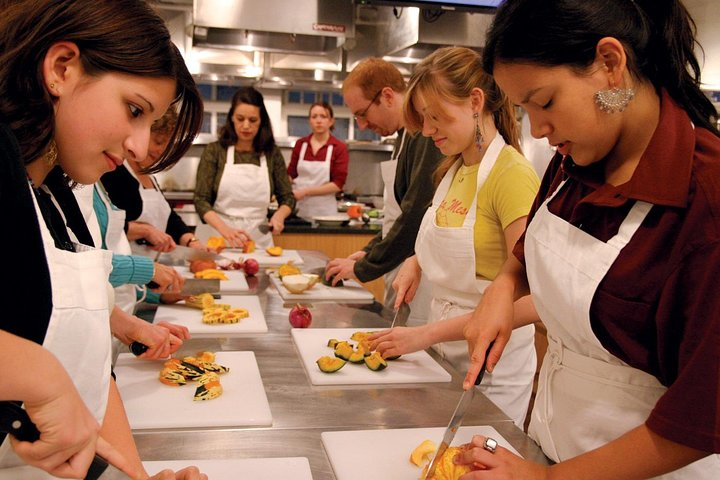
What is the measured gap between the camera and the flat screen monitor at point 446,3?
333 cm

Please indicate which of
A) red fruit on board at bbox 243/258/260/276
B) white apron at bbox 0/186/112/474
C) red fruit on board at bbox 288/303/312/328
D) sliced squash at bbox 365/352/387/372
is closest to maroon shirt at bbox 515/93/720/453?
sliced squash at bbox 365/352/387/372

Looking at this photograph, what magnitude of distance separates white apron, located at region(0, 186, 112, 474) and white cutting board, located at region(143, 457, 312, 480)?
0.19 meters

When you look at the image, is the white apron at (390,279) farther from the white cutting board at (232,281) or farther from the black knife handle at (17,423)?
the black knife handle at (17,423)

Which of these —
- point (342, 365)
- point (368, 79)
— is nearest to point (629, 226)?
point (342, 365)

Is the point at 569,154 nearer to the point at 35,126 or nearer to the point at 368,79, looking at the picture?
the point at 35,126

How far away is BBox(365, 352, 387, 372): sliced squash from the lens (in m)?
1.63

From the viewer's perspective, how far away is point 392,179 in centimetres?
309

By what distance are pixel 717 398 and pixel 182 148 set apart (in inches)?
42.7

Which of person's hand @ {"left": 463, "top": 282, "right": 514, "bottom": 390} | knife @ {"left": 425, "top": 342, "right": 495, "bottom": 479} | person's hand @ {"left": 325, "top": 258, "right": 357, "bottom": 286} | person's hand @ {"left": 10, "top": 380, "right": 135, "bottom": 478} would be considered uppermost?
person's hand @ {"left": 10, "top": 380, "right": 135, "bottom": 478}

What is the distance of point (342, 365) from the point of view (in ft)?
5.24

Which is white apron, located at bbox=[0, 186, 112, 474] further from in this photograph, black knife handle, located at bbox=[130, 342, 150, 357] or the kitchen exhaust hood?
the kitchen exhaust hood

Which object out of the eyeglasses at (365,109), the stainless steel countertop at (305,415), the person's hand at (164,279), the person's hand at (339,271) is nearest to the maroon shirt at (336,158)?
the eyeglasses at (365,109)

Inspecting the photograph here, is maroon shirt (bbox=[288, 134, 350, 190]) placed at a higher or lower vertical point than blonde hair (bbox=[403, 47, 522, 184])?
lower

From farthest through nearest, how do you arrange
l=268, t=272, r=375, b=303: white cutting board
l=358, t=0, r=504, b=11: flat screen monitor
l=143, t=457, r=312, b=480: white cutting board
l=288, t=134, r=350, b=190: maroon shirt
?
1. l=288, t=134, r=350, b=190: maroon shirt
2. l=358, t=0, r=504, b=11: flat screen monitor
3. l=268, t=272, r=375, b=303: white cutting board
4. l=143, t=457, r=312, b=480: white cutting board
